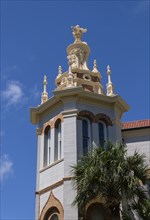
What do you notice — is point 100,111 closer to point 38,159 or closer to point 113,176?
point 38,159

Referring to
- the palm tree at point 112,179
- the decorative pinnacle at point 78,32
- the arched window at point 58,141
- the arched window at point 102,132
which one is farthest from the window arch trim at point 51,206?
the decorative pinnacle at point 78,32

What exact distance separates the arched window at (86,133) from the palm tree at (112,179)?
4.33 m

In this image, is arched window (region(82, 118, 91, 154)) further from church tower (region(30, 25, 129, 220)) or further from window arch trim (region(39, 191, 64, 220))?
window arch trim (region(39, 191, 64, 220))

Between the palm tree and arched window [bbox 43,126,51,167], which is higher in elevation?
arched window [bbox 43,126,51,167]

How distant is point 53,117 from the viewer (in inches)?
1063

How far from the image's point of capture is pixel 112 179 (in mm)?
19984

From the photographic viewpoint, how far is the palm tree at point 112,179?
19953mm

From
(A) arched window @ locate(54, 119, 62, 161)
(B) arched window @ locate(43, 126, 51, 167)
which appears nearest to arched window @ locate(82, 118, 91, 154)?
(A) arched window @ locate(54, 119, 62, 161)

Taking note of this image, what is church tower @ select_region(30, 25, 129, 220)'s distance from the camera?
24.0 meters

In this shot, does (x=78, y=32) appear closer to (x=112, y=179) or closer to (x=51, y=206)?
(x=51, y=206)

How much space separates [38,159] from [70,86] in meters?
5.33

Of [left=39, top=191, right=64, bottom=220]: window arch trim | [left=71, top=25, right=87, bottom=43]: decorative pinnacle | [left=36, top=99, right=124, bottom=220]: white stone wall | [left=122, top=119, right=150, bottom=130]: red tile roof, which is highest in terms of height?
[left=71, top=25, right=87, bottom=43]: decorative pinnacle

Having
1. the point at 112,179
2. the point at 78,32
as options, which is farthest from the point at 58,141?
the point at 78,32

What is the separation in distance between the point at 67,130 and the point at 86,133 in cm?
139
